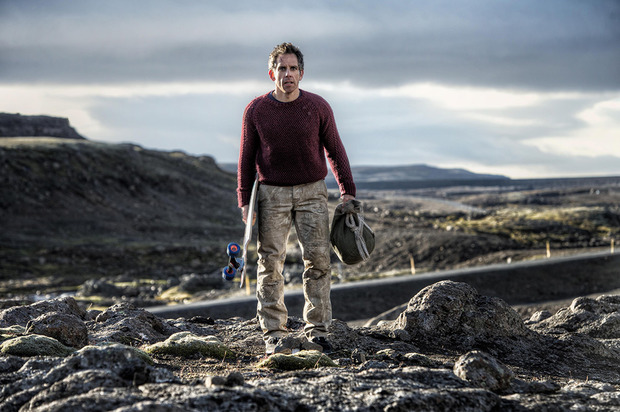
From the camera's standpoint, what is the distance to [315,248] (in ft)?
21.6

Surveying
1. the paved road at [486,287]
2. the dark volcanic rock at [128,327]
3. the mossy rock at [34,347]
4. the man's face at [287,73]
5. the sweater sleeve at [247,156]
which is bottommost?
the paved road at [486,287]

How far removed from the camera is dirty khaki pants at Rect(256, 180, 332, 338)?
6578 millimetres

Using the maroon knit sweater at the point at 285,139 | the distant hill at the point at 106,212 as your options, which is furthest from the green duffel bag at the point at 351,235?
the distant hill at the point at 106,212

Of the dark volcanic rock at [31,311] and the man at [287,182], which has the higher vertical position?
the man at [287,182]

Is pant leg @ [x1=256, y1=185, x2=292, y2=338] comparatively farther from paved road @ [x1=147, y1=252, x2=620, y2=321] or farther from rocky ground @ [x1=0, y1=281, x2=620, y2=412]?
paved road @ [x1=147, y1=252, x2=620, y2=321]

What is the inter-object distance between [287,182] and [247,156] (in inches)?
18.5

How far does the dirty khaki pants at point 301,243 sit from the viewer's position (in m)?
6.58

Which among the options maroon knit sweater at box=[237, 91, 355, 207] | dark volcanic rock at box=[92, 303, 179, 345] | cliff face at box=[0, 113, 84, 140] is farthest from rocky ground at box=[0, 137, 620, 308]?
cliff face at box=[0, 113, 84, 140]

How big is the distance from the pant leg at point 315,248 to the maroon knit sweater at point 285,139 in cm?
15

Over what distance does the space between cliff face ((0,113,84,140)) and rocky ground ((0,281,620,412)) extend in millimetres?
81657

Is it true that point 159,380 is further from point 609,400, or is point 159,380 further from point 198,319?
point 198,319

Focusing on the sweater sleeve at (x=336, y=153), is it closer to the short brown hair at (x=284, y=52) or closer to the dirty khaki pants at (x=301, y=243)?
the dirty khaki pants at (x=301, y=243)

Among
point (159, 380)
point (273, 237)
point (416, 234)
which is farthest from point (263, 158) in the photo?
point (416, 234)

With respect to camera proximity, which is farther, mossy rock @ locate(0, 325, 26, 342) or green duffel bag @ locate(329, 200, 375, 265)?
green duffel bag @ locate(329, 200, 375, 265)
